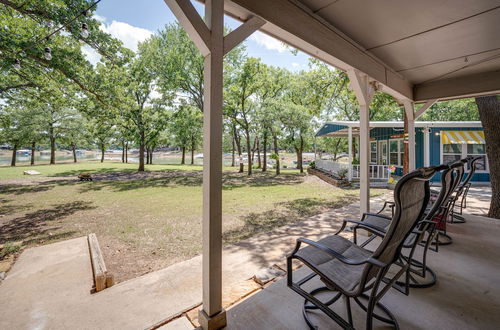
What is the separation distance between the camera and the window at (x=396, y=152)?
12.0 m

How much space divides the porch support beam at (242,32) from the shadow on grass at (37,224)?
521 cm

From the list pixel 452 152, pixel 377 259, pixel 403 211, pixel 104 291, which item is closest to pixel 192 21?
pixel 403 211

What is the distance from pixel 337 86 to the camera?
7.20 meters

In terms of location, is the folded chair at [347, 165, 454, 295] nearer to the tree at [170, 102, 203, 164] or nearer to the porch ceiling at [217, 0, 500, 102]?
the porch ceiling at [217, 0, 500, 102]

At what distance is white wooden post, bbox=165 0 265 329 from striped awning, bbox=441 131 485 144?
1234 centimetres

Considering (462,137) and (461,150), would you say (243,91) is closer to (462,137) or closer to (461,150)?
(462,137)

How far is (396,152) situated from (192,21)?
13.8 meters

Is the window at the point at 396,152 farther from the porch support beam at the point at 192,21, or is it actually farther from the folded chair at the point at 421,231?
the porch support beam at the point at 192,21

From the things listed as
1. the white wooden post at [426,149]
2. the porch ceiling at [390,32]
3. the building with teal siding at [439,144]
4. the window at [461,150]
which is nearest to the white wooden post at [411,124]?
the porch ceiling at [390,32]

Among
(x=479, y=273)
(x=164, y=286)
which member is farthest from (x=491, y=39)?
(x=164, y=286)

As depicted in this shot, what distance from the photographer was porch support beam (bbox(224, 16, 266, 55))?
1.69m

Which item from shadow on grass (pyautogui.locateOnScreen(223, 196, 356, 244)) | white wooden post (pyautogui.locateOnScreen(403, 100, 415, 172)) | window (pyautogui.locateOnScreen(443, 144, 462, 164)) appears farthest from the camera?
window (pyautogui.locateOnScreen(443, 144, 462, 164))

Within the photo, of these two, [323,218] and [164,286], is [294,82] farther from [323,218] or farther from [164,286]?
[164,286]

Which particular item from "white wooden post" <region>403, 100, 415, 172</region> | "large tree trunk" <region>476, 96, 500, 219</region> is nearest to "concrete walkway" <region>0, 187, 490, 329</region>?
"white wooden post" <region>403, 100, 415, 172</region>
